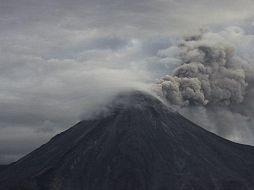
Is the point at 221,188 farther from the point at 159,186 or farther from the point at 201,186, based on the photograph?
the point at 159,186

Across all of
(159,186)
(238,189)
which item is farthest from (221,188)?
(159,186)

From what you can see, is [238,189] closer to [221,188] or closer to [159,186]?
[221,188]

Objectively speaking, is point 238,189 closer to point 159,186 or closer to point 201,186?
point 201,186

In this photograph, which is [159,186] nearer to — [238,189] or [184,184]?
[184,184]
